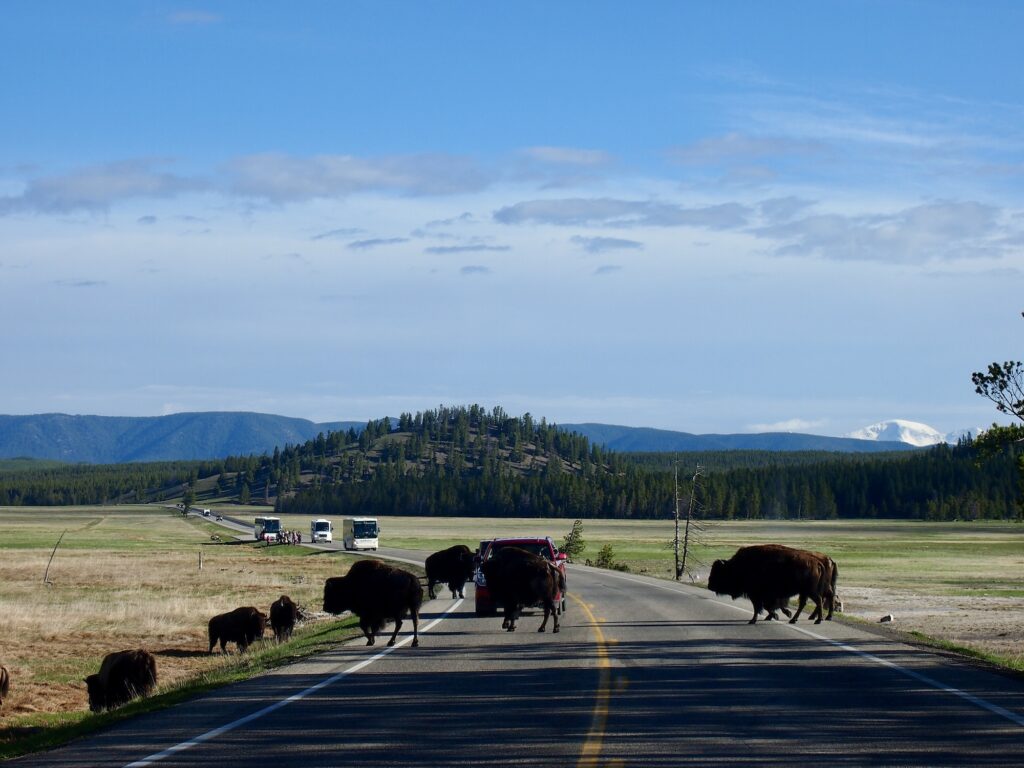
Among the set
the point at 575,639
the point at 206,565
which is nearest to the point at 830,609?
the point at 575,639

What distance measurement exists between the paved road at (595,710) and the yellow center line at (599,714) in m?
0.05

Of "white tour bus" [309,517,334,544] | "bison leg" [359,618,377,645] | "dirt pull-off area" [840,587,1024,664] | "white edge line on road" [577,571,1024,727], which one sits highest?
"white edge line on road" [577,571,1024,727]

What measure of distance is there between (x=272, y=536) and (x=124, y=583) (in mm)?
51557

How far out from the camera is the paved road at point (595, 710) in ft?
37.4

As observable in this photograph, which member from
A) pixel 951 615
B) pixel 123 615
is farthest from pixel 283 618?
pixel 951 615

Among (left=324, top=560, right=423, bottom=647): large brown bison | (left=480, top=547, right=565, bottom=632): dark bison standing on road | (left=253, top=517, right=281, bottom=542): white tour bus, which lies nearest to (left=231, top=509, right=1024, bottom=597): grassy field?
(left=253, top=517, right=281, bottom=542): white tour bus

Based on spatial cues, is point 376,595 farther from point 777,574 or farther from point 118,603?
point 118,603

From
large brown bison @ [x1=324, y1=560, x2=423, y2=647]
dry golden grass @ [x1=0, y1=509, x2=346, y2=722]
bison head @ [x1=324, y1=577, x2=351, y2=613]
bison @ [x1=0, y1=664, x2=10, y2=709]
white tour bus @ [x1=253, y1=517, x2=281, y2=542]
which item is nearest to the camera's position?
bison @ [x1=0, y1=664, x2=10, y2=709]

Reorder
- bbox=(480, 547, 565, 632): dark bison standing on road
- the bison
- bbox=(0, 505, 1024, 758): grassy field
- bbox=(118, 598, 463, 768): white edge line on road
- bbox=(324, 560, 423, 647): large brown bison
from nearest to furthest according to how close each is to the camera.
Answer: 1. bbox=(118, 598, 463, 768): white edge line on road
2. the bison
3. bbox=(324, 560, 423, 647): large brown bison
4. bbox=(0, 505, 1024, 758): grassy field
5. bbox=(480, 547, 565, 632): dark bison standing on road

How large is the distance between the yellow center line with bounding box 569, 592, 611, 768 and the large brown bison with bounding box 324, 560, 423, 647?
374 cm

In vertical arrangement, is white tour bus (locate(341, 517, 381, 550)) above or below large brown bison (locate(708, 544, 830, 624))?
below

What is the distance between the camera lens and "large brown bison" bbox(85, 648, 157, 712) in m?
21.0

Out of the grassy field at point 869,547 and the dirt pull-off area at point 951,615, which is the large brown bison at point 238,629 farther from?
the grassy field at point 869,547

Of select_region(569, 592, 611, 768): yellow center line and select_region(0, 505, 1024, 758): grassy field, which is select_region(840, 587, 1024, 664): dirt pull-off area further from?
select_region(569, 592, 611, 768): yellow center line
